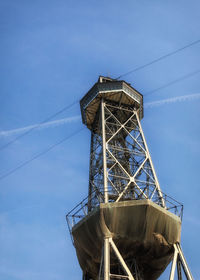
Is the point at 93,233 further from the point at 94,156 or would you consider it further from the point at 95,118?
the point at 95,118

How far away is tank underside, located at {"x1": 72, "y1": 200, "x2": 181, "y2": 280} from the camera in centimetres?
2375

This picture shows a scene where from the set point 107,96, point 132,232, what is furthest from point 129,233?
point 107,96

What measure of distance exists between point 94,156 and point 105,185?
7.83 m

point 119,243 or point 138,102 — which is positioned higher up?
point 138,102

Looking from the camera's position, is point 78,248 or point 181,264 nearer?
point 181,264

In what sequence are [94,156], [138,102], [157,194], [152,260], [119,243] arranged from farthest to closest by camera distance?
1. [138,102]
2. [94,156]
3. [157,194]
4. [152,260]
5. [119,243]

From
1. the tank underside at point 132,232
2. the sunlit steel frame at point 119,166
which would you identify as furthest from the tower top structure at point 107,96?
the tank underside at point 132,232

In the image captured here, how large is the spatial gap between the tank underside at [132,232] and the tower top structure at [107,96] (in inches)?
594

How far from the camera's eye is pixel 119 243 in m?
24.1

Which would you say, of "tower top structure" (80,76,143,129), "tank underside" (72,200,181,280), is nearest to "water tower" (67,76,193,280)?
"tank underside" (72,200,181,280)

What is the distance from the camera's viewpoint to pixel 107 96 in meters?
36.2

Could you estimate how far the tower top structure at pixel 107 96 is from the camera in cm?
3588

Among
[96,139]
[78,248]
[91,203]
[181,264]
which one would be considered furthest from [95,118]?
[181,264]

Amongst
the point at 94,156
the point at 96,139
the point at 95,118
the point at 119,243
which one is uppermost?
the point at 95,118
